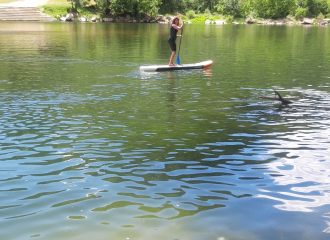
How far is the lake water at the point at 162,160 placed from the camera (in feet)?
18.4

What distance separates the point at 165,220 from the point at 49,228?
5.64ft

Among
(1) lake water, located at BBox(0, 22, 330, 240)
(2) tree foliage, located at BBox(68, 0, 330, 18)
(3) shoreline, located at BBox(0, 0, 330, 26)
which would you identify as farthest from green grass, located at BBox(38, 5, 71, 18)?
(1) lake water, located at BBox(0, 22, 330, 240)

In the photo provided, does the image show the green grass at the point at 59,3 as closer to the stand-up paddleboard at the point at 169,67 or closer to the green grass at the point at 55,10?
the green grass at the point at 55,10

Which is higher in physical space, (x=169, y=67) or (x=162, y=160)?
(x=169, y=67)

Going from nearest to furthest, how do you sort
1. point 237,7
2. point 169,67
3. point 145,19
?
point 169,67, point 145,19, point 237,7

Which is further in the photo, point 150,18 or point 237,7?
point 237,7

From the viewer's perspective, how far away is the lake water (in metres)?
5.61

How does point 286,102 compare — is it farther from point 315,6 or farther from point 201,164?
point 315,6

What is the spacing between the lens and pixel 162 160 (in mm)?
8094

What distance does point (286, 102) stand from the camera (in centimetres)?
1327

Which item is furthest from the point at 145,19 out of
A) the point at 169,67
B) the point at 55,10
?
the point at 169,67

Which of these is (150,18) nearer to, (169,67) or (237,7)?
(237,7)

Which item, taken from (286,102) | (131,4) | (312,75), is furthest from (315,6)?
(286,102)

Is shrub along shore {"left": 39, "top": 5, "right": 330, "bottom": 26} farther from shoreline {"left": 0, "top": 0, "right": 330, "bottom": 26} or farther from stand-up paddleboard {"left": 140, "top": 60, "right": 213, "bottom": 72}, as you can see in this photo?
stand-up paddleboard {"left": 140, "top": 60, "right": 213, "bottom": 72}
